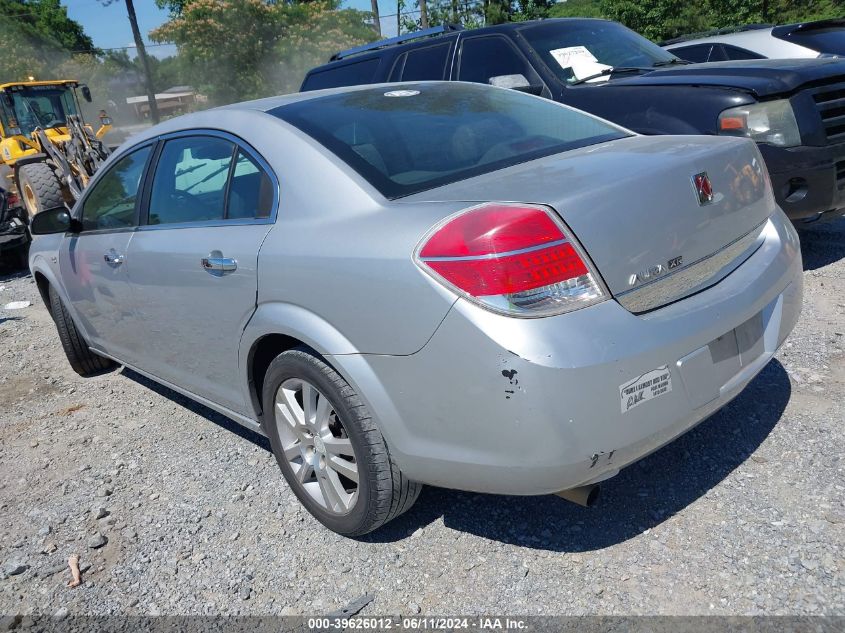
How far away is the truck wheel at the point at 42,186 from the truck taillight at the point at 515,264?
9.17 m

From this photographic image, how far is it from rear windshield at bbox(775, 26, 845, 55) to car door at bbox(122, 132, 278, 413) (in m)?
5.99

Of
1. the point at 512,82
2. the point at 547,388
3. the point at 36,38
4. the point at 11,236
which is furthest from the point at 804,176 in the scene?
the point at 36,38

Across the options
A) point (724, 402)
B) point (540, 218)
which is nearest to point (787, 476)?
point (724, 402)

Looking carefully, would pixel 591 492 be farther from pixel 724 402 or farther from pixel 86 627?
pixel 86 627

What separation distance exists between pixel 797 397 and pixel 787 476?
0.69 m

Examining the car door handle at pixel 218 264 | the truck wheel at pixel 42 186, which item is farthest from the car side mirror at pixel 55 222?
the truck wheel at pixel 42 186

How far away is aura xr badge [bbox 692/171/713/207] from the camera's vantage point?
2.38m

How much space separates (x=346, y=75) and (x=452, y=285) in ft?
18.1

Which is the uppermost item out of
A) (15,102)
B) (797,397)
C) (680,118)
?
(15,102)

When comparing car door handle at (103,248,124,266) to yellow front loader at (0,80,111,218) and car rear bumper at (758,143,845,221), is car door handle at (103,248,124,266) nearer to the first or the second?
car rear bumper at (758,143,845,221)

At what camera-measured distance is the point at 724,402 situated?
2418mm

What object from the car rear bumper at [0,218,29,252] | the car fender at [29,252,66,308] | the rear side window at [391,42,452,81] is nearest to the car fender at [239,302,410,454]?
the car fender at [29,252,66,308]

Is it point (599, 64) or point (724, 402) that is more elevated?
point (599, 64)

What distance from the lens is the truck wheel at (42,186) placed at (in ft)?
32.1
